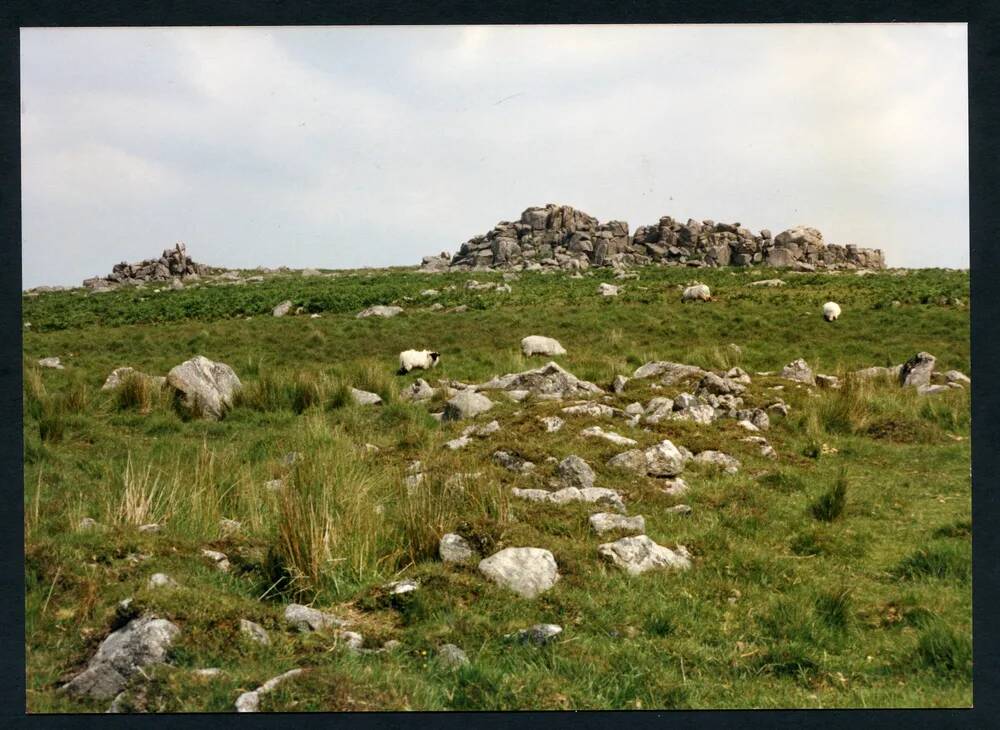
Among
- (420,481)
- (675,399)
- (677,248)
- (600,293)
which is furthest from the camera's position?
(677,248)

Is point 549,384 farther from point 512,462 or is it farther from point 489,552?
point 489,552

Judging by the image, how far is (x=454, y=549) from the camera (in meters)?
6.54

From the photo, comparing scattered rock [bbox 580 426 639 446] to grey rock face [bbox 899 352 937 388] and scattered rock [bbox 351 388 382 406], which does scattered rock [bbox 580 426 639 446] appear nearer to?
scattered rock [bbox 351 388 382 406]

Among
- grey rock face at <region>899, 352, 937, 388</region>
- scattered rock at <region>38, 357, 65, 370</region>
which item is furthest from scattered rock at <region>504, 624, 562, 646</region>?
scattered rock at <region>38, 357, 65, 370</region>

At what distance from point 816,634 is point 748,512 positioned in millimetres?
2341

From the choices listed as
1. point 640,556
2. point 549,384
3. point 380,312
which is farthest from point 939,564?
point 380,312

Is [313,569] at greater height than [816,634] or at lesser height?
greater

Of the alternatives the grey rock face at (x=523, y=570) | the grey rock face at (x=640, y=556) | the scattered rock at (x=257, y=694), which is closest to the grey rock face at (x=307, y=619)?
the scattered rock at (x=257, y=694)

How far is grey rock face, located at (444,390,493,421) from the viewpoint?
38.9 feet

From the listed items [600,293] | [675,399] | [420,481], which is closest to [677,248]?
[600,293]

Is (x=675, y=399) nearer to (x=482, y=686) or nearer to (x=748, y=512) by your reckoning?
(x=748, y=512)

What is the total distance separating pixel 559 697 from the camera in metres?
5.13

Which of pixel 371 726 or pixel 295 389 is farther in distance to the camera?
pixel 295 389

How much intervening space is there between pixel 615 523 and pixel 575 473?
4.28 feet
